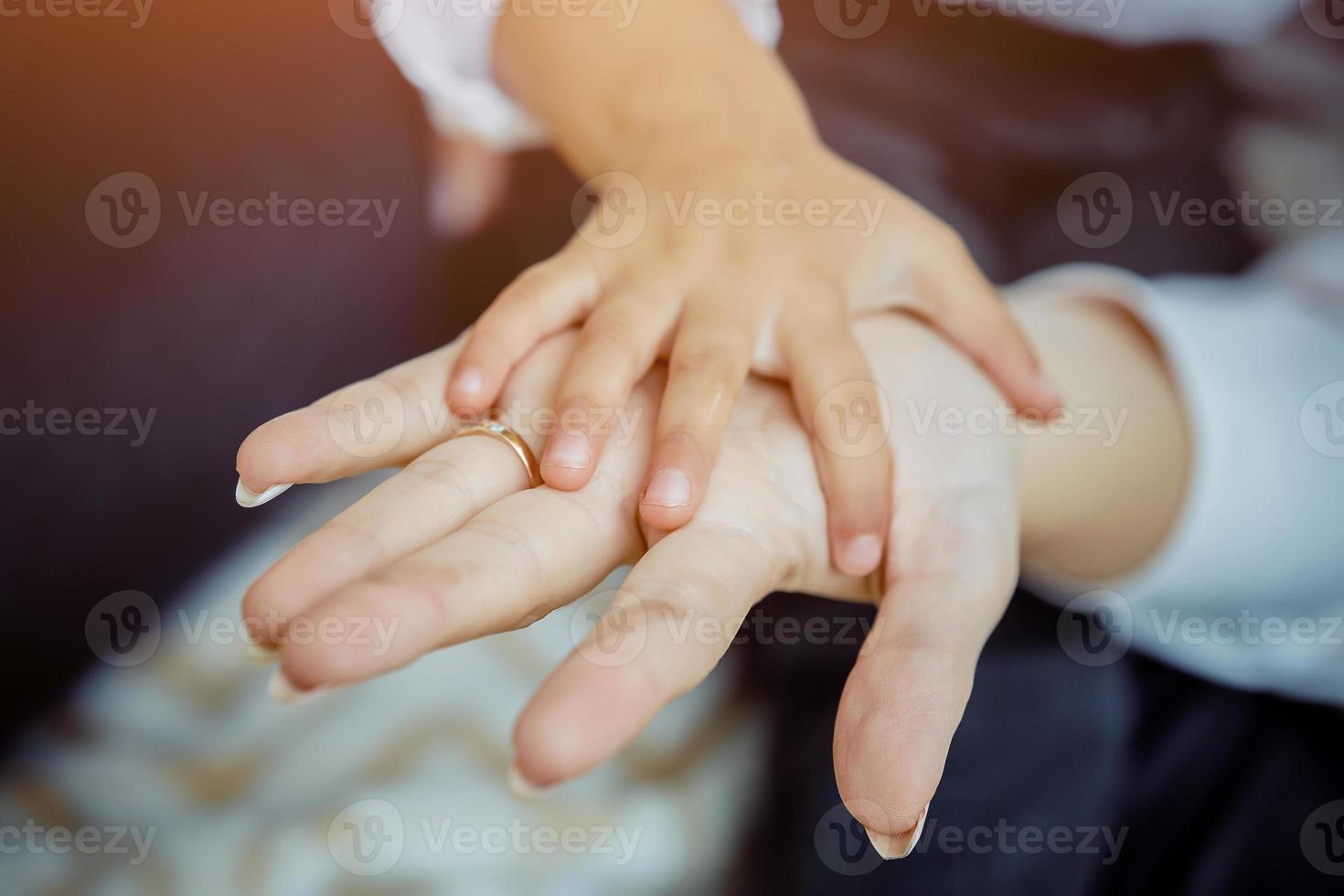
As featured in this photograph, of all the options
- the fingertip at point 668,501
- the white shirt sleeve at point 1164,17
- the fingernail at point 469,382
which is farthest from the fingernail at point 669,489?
the white shirt sleeve at point 1164,17

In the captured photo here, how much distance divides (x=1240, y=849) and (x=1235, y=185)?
1.81 feet

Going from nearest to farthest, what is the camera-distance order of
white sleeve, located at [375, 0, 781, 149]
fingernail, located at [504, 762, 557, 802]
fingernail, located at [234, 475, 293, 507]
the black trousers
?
1. fingernail, located at [504, 762, 557, 802]
2. fingernail, located at [234, 475, 293, 507]
3. the black trousers
4. white sleeve, located at [375, 0, 781, 149]

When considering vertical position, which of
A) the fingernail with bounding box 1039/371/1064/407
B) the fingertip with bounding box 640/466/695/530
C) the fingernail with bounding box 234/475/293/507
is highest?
the fingernail with bounding box 234/475/293/507

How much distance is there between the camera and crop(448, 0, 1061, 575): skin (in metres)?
0.48

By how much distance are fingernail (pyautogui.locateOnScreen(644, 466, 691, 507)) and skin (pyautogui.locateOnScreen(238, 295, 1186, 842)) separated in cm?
1

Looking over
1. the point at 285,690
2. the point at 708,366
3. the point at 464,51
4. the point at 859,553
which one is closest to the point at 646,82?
the point at 464,51

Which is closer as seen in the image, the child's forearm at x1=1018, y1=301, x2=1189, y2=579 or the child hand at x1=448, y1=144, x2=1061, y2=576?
the child hand at x1=448, y1=144, x2=1061, y2=576

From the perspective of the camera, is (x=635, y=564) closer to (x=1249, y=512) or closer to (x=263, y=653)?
(x=263, y=653)

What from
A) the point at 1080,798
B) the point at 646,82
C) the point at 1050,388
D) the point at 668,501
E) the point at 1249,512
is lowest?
the point at 1080,798

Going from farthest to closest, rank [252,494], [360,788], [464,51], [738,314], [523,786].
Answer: [464,51] < [360,788] < [738,314] < [252,494] < [523,786]

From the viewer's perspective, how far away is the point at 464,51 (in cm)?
80

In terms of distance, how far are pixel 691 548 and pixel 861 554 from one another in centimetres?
10

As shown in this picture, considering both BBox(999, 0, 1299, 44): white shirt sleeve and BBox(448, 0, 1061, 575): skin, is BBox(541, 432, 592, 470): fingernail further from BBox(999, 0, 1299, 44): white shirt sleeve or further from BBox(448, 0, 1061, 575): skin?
BBox(999, 0, 1299, 44): white shirt sleeve

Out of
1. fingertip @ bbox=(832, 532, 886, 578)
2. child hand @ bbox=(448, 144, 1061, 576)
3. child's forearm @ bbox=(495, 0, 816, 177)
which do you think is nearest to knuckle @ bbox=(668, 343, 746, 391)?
child hand @ bbox=(448, 144, 1061, 576)
